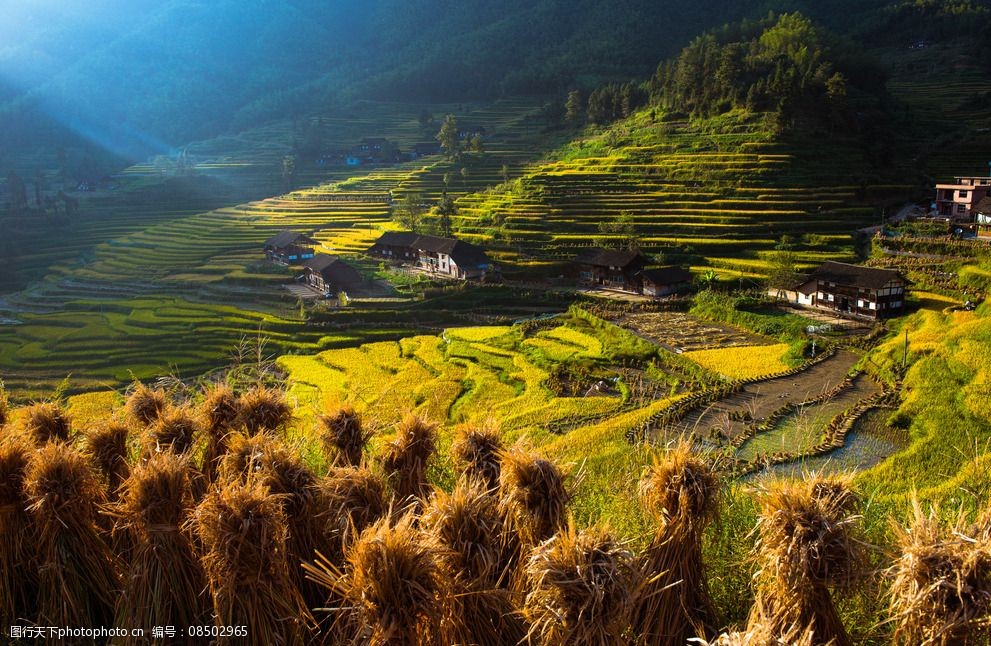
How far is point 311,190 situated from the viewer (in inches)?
2525

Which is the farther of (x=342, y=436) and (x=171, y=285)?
(x=171, y=285)

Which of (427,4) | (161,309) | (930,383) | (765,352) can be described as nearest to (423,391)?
(765,352)

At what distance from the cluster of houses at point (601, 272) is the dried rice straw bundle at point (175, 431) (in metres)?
29.5

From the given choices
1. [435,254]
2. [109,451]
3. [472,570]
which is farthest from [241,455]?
[435,254]

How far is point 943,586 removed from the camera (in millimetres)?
2941

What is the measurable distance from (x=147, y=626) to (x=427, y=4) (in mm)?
162662

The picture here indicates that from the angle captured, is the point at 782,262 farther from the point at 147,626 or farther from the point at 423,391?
the point at 147,626

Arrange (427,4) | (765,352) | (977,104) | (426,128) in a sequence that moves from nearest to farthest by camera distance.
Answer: (765,352) → (977,104) → (426,128) → (427,4)

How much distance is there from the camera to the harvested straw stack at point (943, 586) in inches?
114

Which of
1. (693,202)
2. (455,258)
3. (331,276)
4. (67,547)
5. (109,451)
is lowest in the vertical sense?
(331,276)

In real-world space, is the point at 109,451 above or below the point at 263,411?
below

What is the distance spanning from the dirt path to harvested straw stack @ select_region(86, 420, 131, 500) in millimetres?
14296

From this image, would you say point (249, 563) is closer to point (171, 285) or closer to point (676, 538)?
point (676, 538)

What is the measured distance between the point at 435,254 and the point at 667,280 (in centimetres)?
1479
